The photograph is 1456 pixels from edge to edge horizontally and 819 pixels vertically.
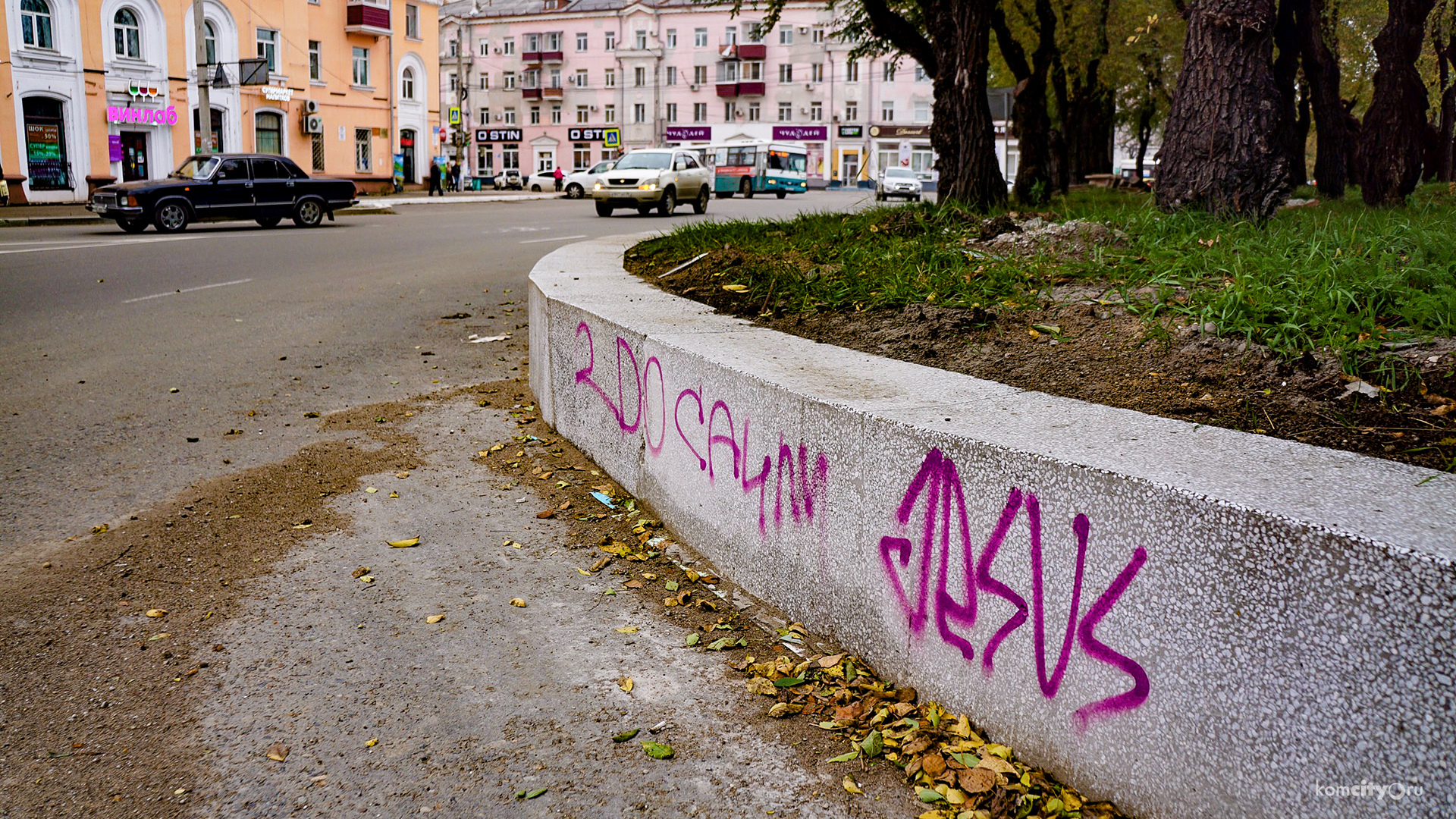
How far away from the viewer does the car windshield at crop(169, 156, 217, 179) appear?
21734 mm

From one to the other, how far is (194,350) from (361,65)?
137ft

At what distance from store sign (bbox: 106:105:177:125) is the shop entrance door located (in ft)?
1.79

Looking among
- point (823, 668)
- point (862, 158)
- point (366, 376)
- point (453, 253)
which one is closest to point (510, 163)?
point (862, 158)

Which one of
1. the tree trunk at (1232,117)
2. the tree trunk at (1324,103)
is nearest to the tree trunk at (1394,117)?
the tree trunk at (1324,103)

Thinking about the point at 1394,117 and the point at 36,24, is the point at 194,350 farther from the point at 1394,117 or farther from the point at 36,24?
the point at 36,24

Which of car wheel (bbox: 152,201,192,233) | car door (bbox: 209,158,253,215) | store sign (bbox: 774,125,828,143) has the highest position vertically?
store sign (bbox: 774,125,828,143)

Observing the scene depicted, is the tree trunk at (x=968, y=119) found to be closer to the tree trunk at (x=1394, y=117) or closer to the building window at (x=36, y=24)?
the tree trunk at (x=1394, y=117)

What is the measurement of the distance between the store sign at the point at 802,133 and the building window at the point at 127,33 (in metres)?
45.6

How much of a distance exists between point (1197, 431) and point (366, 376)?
20.1ft

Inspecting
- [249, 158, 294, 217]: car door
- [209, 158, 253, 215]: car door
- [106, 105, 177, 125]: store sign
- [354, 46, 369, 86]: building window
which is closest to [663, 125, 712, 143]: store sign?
[354, 46, 369, 86]: building window

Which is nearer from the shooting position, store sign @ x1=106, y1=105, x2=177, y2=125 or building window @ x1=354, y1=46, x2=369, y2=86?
store sign @ x1=106, y1=105, x2=177, y2=125

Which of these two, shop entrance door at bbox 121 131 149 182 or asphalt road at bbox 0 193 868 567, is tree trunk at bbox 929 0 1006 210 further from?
shop entrance door at bbox 121 131 149 182

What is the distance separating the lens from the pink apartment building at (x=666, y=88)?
237ft

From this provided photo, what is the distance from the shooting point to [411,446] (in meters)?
5.80
